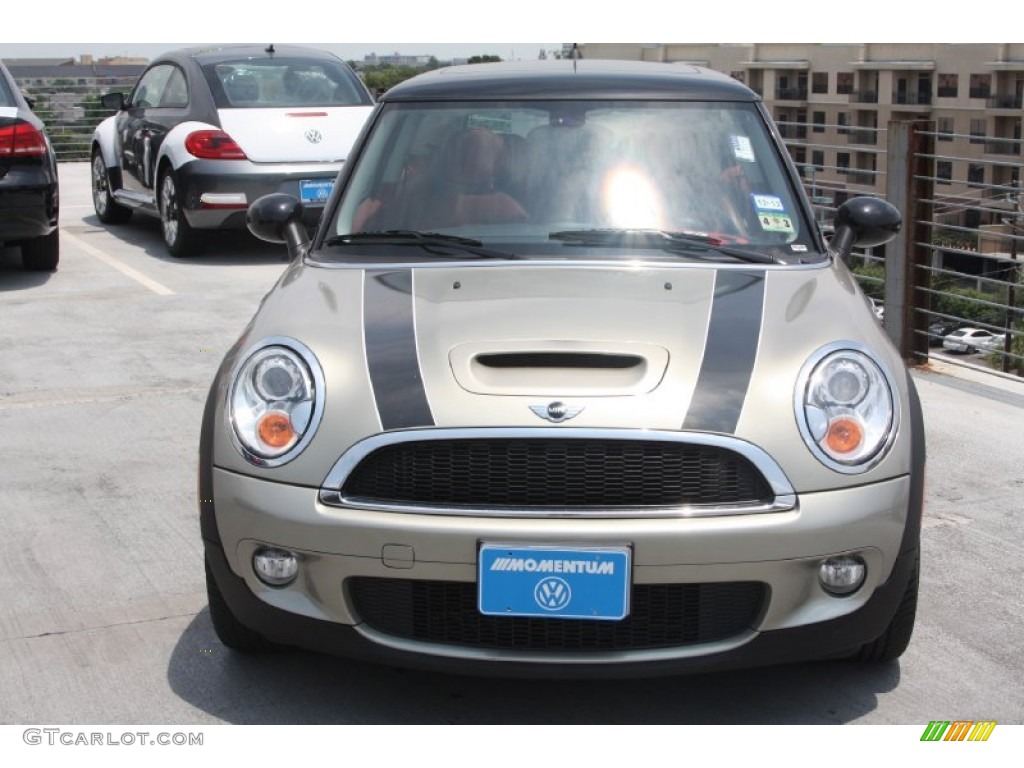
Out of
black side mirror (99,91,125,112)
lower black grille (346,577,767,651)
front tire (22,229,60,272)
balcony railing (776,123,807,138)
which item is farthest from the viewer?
black side mirror (99,91,125,112)

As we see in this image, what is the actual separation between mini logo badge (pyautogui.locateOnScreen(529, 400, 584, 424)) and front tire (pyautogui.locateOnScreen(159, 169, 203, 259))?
7559mm

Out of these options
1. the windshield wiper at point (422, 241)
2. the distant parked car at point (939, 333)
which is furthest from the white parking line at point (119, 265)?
the windshield wiper at point (422, 241)

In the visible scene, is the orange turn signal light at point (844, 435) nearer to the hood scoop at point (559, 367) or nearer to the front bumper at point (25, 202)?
the hood scoop at point (559, 367)

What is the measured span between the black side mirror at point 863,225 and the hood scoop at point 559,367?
4.61ft

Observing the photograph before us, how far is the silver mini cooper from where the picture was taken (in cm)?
320

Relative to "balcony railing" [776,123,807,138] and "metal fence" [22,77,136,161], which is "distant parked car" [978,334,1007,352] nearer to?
"balcony railing" [776,123,807,138]

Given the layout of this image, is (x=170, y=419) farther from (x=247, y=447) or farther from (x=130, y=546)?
(x=247, y=447)

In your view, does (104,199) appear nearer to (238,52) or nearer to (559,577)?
(238,52)

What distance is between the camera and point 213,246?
11.2m

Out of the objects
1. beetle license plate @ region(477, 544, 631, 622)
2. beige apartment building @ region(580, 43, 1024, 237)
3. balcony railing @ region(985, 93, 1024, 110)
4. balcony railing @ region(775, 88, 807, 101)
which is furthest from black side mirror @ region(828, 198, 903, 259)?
balcony railing @ region(775, 88, 807, 101)

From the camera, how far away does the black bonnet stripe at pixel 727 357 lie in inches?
128

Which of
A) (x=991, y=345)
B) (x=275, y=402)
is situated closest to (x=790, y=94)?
(x=991, y=345)

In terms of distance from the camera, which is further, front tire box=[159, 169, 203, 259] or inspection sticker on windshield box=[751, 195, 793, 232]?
front tire box=[159, 169, 203, 259]

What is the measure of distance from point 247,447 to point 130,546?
4.85 ft
